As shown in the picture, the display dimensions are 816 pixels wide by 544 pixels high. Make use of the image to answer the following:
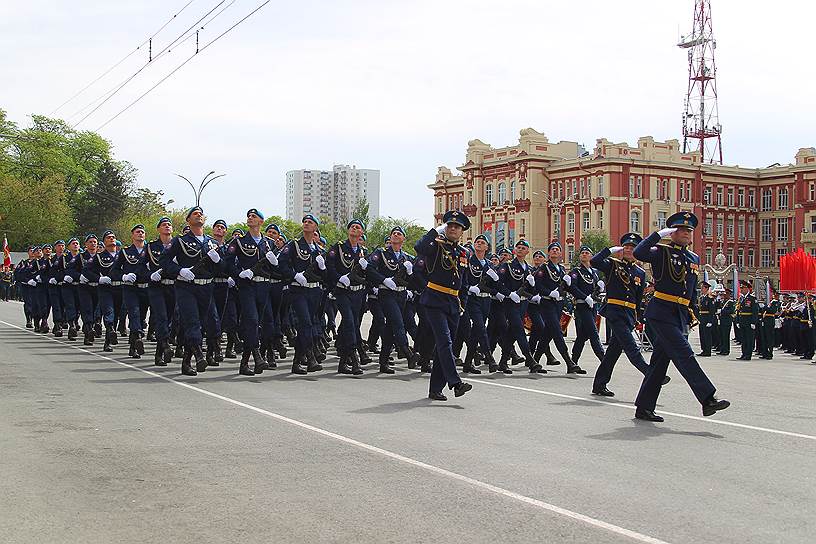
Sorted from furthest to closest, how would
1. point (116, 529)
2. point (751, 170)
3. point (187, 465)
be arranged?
1. point (751, 170)
2. point (187, 465)
3. point (116, 529)

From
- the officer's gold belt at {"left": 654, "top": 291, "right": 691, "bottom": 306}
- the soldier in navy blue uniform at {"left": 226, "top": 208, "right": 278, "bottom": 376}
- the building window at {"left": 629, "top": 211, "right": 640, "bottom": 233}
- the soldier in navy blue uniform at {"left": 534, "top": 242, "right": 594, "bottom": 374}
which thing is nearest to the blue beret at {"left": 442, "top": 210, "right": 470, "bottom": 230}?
the officer's gold belt at {"left": 654, "top": 291, "right": 691, "bottom": 306}

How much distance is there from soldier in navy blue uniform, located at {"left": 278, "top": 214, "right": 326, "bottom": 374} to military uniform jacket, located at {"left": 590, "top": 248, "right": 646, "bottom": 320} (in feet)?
14.4

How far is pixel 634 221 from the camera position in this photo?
98750 mm

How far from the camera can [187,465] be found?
7.79m

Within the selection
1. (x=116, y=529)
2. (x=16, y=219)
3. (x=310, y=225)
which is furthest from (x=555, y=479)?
(x=16, y=219)

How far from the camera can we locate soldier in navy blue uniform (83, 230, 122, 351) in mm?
19531

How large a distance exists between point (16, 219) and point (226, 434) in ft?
262

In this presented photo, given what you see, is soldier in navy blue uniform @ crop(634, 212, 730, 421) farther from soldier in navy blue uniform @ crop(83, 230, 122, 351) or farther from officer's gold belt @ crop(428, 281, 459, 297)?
soldier in navy blue uniform @ crop(83, 230, 122, 351)

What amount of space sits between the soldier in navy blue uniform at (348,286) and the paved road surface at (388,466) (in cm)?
186

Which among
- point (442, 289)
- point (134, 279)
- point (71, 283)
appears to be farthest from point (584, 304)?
point (71, 283)

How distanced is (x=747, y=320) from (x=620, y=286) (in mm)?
12987

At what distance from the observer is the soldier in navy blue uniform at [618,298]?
501 inches

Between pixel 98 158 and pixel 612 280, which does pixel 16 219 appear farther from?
pixel 612 280

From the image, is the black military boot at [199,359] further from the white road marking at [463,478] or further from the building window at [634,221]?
the building window at [634,221]
